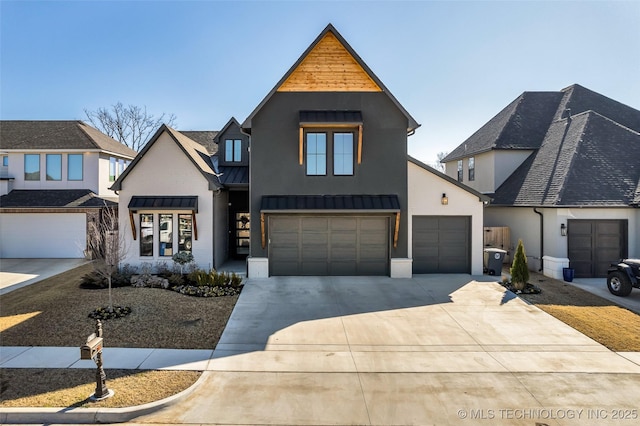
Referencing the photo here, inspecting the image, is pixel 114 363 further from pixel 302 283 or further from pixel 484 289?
pixel 484 289

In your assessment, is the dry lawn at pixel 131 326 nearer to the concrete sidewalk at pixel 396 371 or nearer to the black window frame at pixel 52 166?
the concrete sidewalk at pixel 396 371

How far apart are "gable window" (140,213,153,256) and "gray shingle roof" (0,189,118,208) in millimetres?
5754

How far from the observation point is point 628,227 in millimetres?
14461

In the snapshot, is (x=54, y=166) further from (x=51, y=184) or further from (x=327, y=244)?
(x=327, y=244)

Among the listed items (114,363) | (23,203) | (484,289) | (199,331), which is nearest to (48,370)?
(114,363)

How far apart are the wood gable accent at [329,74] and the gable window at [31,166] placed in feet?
53.6

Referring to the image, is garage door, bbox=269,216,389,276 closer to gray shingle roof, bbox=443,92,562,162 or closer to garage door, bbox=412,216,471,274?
garage door, bbox=412,216,471,274

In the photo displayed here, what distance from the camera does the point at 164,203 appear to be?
561 inches

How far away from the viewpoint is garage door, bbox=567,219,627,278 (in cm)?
1456

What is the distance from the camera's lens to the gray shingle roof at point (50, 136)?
20.4 metres

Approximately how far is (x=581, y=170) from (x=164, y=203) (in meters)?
17.9

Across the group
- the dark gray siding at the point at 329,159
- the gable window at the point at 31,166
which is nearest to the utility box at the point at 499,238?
the dark gray siding at the point at 329,159

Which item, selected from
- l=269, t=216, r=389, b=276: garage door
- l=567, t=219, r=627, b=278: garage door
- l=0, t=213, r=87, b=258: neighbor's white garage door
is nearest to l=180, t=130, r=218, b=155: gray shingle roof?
l=0, t=213, r=87, b=258: neighbor's white garage door

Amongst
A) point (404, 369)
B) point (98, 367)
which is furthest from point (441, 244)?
point (98, 367)
